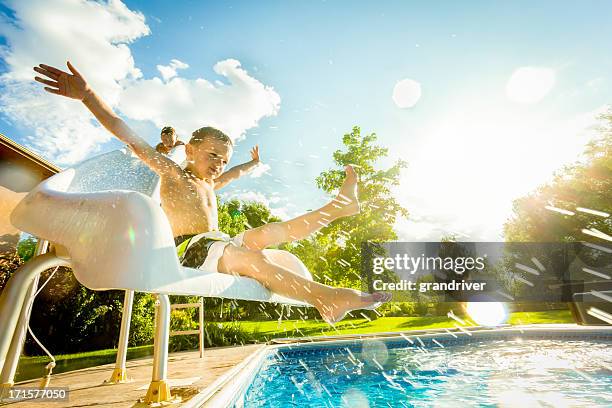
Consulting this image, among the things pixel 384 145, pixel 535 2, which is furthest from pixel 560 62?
pixel 384 145

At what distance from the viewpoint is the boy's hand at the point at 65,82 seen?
0.87 meters

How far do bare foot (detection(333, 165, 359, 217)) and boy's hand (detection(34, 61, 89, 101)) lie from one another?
1.25 metres

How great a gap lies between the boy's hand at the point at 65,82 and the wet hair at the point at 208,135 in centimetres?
74

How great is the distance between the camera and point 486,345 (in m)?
7.20

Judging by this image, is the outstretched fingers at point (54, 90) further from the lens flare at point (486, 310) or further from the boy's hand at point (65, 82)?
the lens flare at point (486, 310)

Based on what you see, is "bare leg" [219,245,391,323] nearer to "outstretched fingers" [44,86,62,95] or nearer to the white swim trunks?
the white swim trunks

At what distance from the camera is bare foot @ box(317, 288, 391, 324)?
1.41m

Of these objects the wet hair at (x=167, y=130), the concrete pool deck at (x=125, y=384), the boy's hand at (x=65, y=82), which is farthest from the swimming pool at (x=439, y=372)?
the boy's hand at (x=65, y=82)

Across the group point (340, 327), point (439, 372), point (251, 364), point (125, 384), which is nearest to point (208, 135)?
point (125, 384)

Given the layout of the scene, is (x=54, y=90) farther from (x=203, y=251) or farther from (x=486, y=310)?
(x=486, y=310)

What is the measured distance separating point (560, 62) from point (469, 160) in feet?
24.2

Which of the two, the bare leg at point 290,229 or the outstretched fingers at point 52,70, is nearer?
the outstretched fingers at point 52,70

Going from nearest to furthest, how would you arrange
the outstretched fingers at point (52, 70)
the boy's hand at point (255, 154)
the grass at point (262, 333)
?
the outstretched fingers at point (52, 70) < the boy's hand at point (255, 154) < the grass at point (262, 333)

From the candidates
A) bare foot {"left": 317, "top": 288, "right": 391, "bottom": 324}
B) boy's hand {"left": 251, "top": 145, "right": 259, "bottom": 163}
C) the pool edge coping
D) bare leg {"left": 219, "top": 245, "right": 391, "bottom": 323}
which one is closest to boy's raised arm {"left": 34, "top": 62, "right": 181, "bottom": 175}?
bare leg {"left": 219, "top": 245, "right": 391, "bottom": 323}
